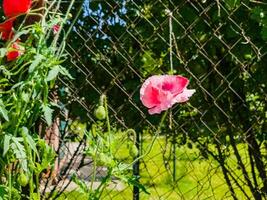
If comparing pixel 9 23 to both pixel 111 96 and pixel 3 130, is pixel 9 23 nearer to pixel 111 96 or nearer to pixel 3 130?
pixel 3 130

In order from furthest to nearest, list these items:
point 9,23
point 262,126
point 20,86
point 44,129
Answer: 1. point 262,126
2. point 44,129
3. point 9,23
4. point 20,86

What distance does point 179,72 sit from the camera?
230cm

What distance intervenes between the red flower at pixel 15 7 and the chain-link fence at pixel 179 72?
2.09ft

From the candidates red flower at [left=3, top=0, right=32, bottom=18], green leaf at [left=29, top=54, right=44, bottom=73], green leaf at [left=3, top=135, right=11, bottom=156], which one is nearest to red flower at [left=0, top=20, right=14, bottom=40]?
red flower at [left=3, top=0, right=32, bottom=18]

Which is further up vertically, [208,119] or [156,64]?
[156,64]

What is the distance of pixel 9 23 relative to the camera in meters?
1.52

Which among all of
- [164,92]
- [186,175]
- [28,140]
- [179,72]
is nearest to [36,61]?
[28,140]

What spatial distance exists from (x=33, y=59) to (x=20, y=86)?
0.07 meters

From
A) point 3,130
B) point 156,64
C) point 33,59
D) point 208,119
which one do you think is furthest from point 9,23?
point 208,119

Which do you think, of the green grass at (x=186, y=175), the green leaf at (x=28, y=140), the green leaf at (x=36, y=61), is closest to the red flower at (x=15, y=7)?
the green leaf at (x=36, y=61)

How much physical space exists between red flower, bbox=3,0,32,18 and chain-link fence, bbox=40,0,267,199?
0.64m

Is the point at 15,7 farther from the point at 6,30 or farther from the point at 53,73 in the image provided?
the point at 53,73

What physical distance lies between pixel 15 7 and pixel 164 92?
0.41 m

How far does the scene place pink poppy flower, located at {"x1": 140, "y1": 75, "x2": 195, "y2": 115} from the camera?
1385 mm
